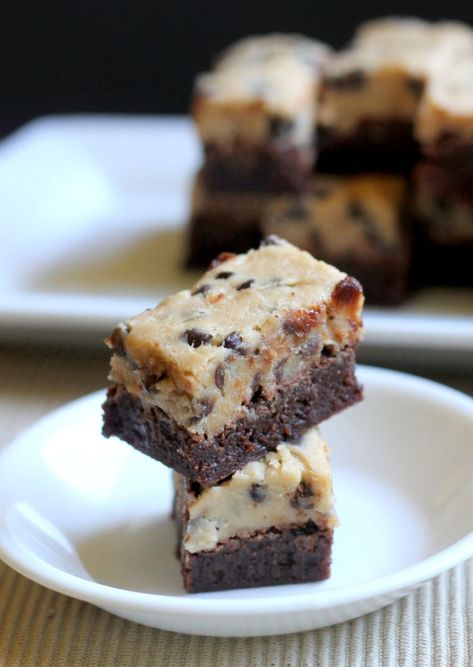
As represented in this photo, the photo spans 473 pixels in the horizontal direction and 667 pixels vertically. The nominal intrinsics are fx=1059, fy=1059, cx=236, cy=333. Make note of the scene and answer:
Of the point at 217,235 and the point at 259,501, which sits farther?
the point at 217,235

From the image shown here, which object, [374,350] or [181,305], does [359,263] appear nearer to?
[374,350]

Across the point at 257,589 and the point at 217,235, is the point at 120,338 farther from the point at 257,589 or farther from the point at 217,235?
the point at 217,235

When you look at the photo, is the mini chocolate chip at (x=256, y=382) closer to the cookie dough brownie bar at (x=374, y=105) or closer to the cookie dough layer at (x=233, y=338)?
the cookie dough layer at (x=233, y=338)

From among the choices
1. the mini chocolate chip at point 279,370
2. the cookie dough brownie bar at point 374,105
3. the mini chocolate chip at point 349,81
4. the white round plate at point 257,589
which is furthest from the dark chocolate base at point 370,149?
the mini chocolate chip at point 279,370

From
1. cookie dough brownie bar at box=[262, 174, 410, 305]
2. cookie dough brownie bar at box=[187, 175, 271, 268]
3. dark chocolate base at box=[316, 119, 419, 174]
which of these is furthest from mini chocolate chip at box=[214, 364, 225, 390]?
dark chocolate base at box=[316, 119, 419, 174]

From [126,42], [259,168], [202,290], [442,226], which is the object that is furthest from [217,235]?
[126,42]

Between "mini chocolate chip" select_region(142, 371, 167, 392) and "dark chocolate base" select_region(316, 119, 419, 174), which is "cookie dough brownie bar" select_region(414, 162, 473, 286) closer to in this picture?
"dark chocolate base" select_region(316, 119, 419, 174)
